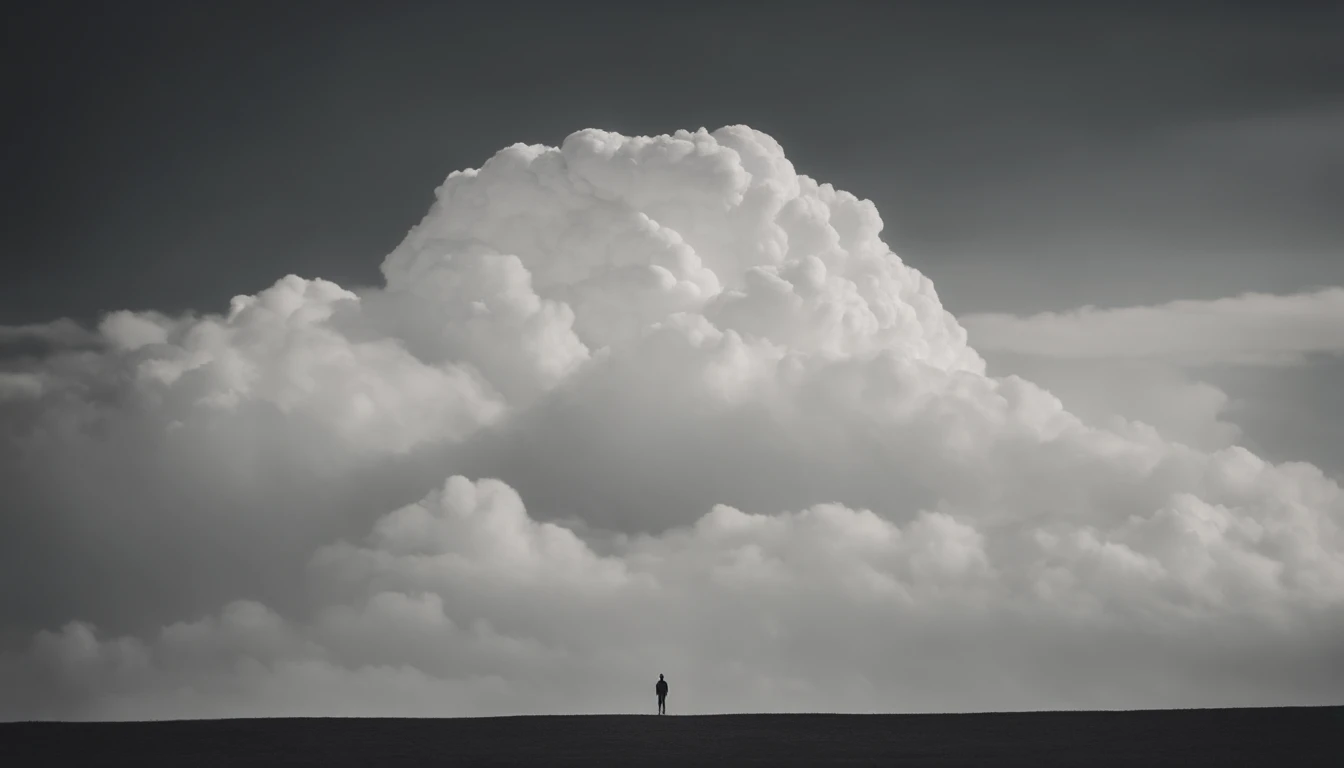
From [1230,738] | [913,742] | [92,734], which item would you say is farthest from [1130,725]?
[92,734]

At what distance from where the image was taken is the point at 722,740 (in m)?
44.4

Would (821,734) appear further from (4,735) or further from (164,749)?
(4,735)

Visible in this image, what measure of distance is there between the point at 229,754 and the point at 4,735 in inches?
385

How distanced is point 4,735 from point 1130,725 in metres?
39.8

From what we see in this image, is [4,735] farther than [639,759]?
Yes

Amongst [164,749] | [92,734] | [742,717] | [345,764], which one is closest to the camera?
[345,764]

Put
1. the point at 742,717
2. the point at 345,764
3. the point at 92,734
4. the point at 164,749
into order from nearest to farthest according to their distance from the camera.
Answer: the point at 345,764
the point at 164,749
the point at 92,734
the point at 742,717

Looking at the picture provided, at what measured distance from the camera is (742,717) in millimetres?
51531

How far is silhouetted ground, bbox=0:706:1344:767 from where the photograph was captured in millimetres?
39938

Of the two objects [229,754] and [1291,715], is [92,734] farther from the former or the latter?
[1291,715]

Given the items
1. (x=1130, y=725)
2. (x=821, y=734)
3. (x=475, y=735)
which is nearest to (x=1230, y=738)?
(x=1130, y=725)

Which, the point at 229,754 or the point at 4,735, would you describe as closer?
the point at 229,754

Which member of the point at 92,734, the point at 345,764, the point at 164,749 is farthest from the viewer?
the point at 92,734

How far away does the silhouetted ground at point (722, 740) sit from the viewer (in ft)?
131
